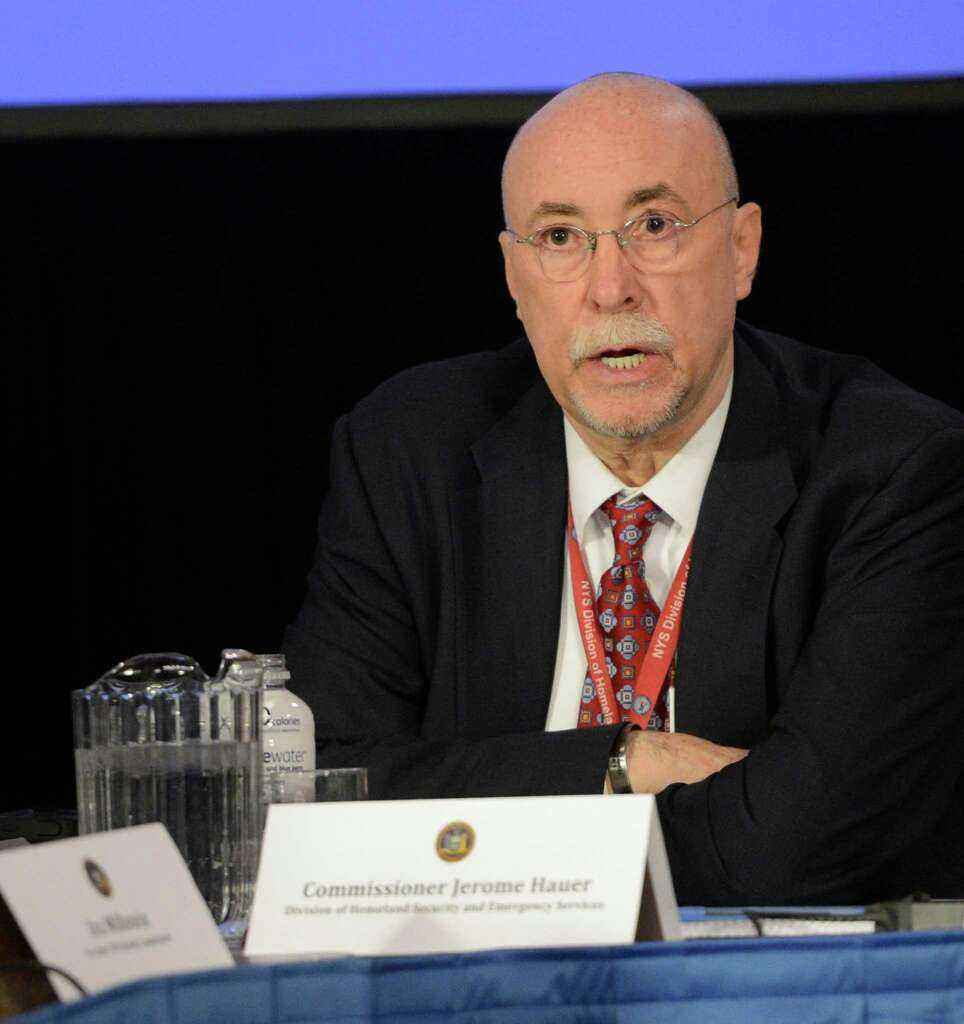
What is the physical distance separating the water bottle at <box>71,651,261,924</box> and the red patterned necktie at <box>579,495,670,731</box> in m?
0.90

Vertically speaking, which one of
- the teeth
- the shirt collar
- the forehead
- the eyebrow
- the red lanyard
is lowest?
the red lanyard

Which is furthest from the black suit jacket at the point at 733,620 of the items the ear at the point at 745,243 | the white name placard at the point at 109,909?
the white name placard at the point at 109,909

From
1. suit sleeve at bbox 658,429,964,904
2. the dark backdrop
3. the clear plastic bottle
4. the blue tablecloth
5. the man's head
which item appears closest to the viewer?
the blue tablecloth

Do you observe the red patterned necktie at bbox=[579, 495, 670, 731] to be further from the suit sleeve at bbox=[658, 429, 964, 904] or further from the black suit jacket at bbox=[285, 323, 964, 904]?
the suit sleeve at bbox=[658, 429, 964, 904]

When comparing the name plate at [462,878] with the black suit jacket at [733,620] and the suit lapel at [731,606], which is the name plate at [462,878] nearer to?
the black suit jacket at [733,620]

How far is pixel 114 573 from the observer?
3.95m

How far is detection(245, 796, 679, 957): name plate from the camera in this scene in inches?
49.8

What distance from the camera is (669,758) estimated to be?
2.34 m

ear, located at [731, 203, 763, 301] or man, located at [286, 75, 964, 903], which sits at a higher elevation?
ear, located at [731, 203, 763, 301]

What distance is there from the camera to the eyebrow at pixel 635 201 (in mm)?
2625

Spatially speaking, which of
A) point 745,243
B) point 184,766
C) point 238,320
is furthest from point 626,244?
point 238,320

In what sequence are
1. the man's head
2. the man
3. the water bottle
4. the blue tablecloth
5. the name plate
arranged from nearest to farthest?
the blue tablecloth
the name plate
the water bottle
the man
the man's head

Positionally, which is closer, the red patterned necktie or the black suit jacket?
the black suit jacket

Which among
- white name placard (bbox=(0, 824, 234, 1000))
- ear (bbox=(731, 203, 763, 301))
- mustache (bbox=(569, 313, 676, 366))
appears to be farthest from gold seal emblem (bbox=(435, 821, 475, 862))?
ear (bbox=(731, 203, 763, 301))
